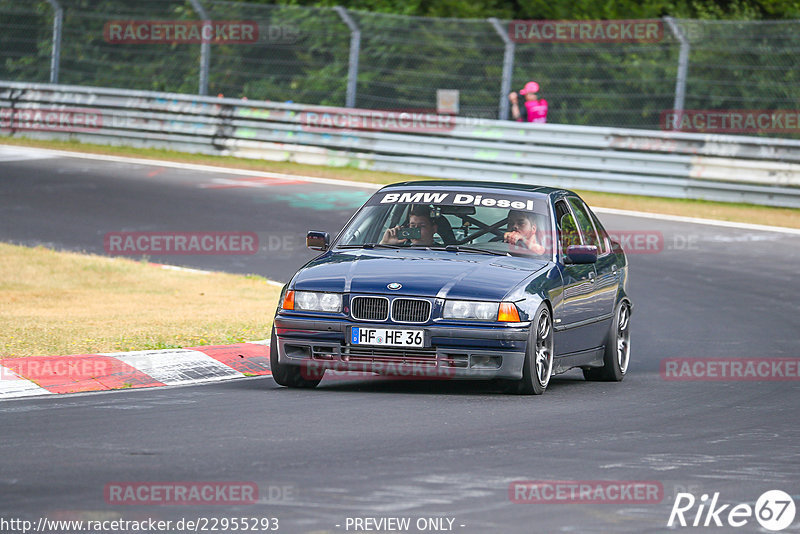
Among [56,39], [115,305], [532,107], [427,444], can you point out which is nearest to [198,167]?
[56,39]

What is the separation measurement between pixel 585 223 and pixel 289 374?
302 centimetres

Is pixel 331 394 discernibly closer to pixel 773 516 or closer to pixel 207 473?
pixel 207 473

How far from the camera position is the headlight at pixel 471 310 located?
29.2ft

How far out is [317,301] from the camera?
29.9 ft

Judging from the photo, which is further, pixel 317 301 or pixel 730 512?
pixel 317 301

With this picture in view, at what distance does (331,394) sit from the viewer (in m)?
9.16

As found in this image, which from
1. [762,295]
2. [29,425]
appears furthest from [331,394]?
[762,295]

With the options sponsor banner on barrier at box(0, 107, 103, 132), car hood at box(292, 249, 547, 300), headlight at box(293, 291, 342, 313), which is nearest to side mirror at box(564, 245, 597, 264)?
car hood at box(292, 249, 547, 300)

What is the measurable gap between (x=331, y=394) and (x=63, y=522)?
153 inches

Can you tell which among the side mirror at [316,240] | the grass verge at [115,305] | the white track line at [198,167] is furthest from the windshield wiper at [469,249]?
the white track line at [198,167]

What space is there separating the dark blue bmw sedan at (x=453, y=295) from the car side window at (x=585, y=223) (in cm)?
10

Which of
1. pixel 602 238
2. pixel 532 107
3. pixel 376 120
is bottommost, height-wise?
pixel 602 238

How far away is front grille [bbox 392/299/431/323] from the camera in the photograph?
8921 millimetres

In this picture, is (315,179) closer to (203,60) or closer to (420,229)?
(203,60)
